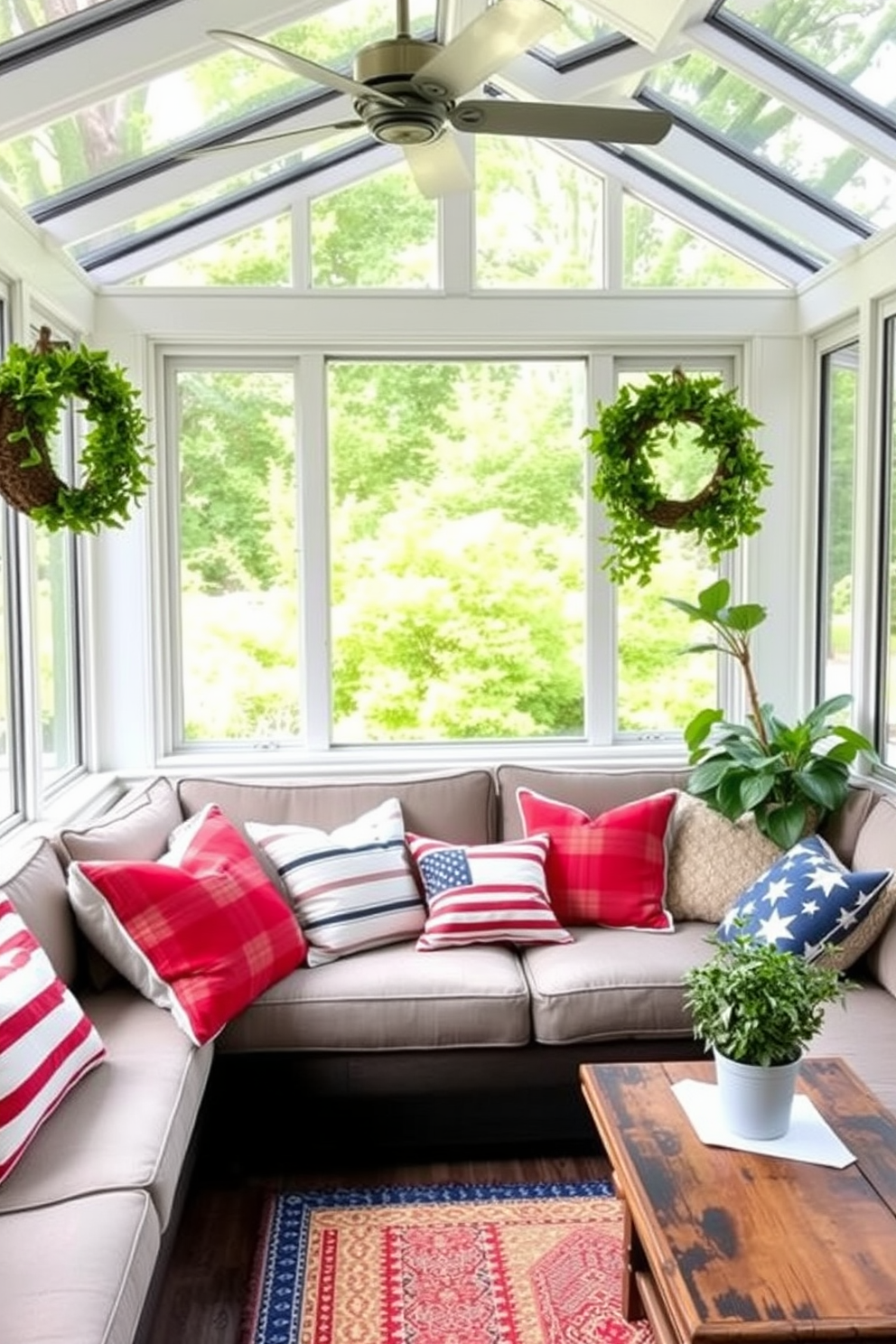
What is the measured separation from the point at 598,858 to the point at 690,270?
7.39ft

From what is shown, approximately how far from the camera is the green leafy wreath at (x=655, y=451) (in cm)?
342

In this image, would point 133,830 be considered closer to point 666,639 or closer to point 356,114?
point 356,114

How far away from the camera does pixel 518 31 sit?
204cm

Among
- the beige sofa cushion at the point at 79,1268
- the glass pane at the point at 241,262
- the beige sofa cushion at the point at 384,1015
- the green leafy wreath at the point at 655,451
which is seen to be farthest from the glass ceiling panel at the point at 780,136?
the beige sofa cushion at the point at 79,1268

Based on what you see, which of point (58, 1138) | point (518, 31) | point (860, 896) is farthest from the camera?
point (860, 896)

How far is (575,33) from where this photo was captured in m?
3.40

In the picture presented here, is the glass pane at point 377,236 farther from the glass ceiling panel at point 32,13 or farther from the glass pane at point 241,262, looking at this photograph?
the glass ceiling panel at point 32,13


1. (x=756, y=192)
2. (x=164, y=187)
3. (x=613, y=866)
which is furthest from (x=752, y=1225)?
(x=164, y=187)

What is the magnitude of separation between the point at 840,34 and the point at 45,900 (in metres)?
3.06

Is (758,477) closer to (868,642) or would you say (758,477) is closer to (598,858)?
(868,642)

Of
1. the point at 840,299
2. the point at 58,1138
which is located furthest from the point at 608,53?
the point at 58,1138

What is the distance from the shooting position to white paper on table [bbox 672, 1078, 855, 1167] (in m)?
2.08

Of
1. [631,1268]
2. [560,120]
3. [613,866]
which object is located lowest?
[631,1268]

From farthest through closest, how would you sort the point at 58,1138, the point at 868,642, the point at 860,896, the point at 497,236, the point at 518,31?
the point at 497,236 < the point at 868,642 < the point at 860,896 < the point at 58,1138 < the point at 518,31
